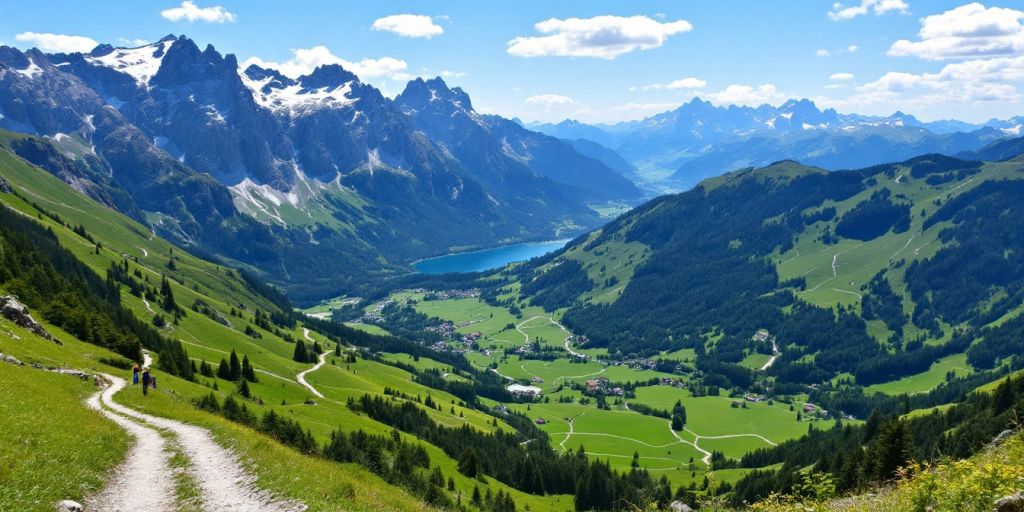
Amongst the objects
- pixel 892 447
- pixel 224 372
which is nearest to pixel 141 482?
pixel 892 447

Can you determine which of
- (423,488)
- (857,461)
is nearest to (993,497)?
(857,461)

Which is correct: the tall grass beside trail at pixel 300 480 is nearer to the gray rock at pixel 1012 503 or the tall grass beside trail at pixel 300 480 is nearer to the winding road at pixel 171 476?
the winding road at pixel 171 476

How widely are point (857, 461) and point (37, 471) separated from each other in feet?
197

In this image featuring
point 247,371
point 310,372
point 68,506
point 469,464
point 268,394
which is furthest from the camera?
point 310,372

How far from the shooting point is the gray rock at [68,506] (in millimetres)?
23406

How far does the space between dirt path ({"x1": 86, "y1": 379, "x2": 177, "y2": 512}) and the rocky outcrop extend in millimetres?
38503

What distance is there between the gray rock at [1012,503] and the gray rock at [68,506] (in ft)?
95.9

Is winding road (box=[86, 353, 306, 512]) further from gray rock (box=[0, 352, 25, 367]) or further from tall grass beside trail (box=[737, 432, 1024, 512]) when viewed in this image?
tall grass beside trail (box=[737, 432, 1024, 512])

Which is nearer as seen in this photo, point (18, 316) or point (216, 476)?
point (216, 476)

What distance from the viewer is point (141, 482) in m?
28.8

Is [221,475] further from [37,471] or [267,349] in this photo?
[267,349]

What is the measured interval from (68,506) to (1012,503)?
2972 centimetres

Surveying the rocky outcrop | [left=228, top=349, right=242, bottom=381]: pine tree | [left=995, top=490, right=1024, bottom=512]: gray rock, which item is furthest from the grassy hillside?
[left=995, top=490, right=1024, bottom=512]: gray rock

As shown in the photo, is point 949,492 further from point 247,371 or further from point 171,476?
point 247,371
